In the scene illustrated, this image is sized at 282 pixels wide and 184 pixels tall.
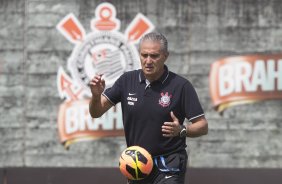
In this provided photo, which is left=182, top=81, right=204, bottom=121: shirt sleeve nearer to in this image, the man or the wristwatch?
the man

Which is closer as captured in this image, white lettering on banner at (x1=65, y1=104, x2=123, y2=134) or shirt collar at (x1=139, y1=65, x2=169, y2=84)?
shirt collar at (x1=139, y1=65, x2=169, y2=84)

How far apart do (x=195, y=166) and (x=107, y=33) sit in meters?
2.22

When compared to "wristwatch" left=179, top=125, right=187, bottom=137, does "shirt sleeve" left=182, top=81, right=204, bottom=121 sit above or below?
above

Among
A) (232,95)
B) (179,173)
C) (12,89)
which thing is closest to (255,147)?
(232,95)

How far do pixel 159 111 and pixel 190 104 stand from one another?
0.26 metres

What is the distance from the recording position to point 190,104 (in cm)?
574

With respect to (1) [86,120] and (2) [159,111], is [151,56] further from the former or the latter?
(1) [86,120]

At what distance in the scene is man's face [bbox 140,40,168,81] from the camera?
18.6 ft

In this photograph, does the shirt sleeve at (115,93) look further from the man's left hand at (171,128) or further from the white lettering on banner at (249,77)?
the white lettering on banner at (249,77)

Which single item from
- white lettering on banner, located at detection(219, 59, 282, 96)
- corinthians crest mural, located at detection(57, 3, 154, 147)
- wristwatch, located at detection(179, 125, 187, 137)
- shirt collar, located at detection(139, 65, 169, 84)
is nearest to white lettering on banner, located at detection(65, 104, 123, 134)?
corinthians crest mural, located at detection(57, 3, 154, 147)

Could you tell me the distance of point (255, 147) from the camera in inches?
384

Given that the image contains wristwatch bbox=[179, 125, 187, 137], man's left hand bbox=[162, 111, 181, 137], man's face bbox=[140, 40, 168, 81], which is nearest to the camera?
man's left hand bbox=[162, 111, 181, 137]

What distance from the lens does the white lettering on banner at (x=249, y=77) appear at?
9734 millimetres

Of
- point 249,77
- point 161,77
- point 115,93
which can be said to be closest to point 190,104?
point 161,77
